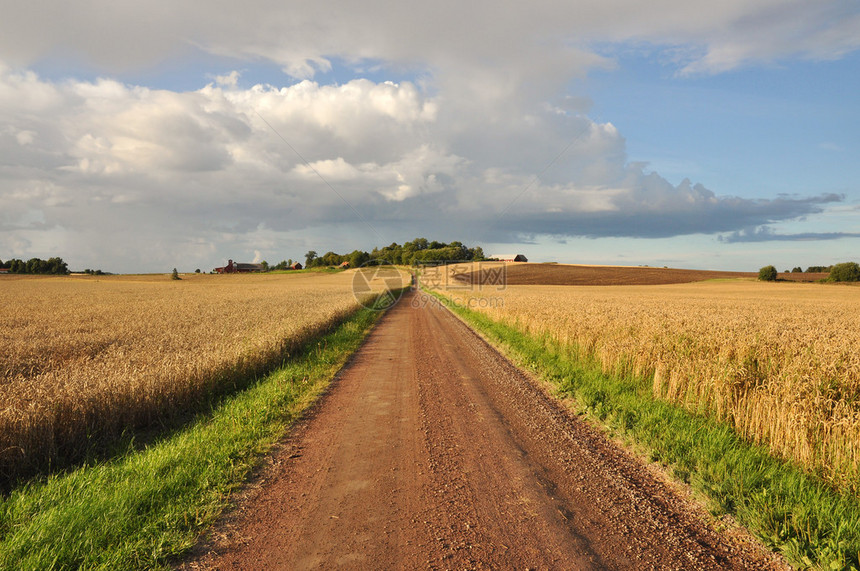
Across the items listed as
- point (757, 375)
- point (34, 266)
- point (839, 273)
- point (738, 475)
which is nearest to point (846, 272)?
point (839, 273)

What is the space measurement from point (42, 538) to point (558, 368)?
10290mm

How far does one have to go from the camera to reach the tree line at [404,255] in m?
142

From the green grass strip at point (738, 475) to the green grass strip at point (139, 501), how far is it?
580 centimetres

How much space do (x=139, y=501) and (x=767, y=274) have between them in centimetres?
10482

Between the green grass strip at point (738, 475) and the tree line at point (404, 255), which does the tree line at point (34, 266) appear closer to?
the tree line at point (404, 255)

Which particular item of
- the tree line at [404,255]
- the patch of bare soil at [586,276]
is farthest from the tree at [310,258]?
the patch of bare soil at [586,276]

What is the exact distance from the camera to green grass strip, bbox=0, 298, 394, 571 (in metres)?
3.71

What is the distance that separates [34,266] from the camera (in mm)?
118625

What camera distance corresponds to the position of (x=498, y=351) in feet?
49.0

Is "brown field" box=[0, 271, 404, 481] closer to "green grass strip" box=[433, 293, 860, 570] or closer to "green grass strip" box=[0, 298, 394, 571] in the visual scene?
"green grass strip" box=[0, 298, 394, 571]

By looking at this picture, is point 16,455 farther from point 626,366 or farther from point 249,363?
point 626,366

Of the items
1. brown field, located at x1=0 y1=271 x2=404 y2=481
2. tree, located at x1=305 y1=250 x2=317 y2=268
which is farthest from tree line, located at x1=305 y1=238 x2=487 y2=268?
brown field, located at x1=0 y1=271 x2=404 y2=481

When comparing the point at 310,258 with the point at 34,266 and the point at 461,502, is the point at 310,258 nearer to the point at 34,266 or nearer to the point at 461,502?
the point at 34,266

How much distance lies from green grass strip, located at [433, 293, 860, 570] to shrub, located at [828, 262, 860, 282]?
3794 inches
